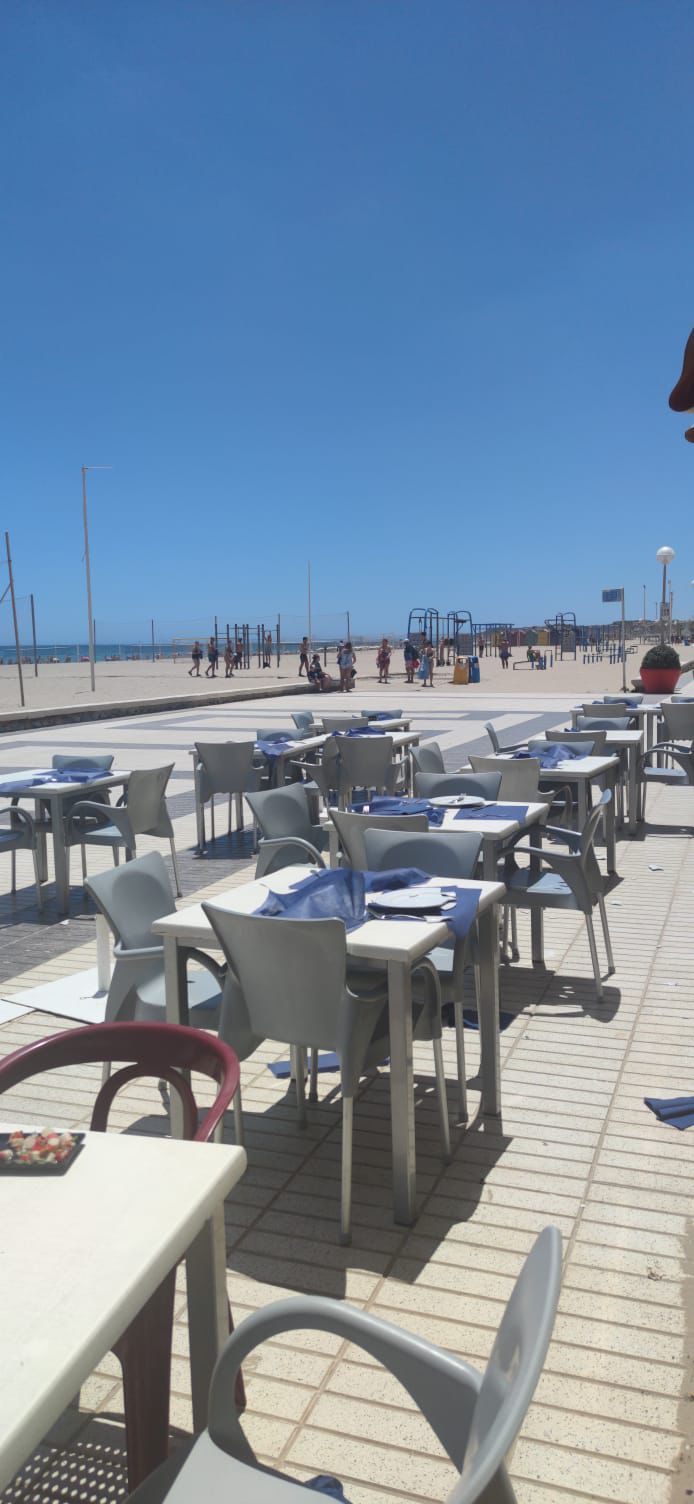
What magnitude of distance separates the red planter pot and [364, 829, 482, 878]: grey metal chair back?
15.1 m

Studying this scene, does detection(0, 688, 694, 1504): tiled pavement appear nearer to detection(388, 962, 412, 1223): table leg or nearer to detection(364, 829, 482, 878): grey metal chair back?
detection(388, 962, 412, 1223): table leg

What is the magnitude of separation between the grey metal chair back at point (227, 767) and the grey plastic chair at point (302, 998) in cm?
457

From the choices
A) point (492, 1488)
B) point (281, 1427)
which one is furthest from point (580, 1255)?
point (492, 1488)

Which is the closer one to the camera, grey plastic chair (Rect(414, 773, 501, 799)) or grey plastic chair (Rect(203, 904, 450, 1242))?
grey plastic chair (Rect(203, 904, 450, 1242))

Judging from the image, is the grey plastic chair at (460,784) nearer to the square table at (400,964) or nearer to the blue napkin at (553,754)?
the blue napkin at (553,754)

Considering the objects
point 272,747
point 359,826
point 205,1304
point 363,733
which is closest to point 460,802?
point 359,826

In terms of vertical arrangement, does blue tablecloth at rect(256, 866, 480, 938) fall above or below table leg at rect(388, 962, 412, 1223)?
above

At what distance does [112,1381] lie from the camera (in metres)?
2.09

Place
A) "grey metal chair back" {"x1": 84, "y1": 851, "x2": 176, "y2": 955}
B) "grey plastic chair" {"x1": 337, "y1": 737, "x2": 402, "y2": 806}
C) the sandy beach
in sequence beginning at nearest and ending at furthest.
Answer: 1. "grey metal chair back" {"x1": 84, "y1": 851, "x2": 176, "y2": 955}
2. "grey plastic chair" {"x1": 337, "y1": 737, "x2": 402, "y2": 806}
3. the sandy beach

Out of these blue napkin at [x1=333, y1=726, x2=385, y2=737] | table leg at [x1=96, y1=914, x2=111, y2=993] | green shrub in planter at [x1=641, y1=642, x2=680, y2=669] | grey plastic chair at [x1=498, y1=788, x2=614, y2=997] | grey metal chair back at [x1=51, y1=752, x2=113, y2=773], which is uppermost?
green shrub in planter at [x1=641, y1=642, x2=680, y2=669]

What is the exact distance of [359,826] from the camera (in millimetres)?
4359

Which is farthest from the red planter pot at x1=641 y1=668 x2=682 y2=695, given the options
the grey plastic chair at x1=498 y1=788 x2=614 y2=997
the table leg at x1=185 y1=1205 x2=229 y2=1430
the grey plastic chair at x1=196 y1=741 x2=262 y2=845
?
the table leg at x1=185 y1=1205 x2=229 y2=1430

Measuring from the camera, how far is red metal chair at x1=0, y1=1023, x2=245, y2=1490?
1560mm

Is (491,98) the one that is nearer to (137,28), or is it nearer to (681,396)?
(137,28)
